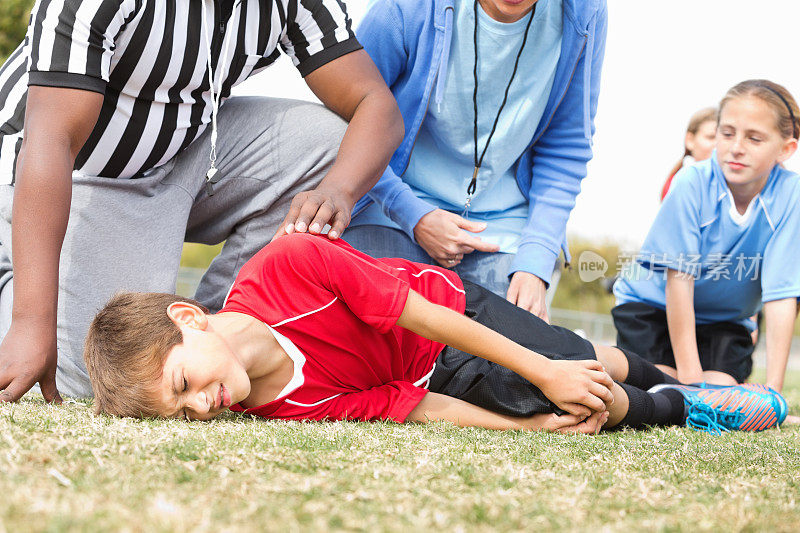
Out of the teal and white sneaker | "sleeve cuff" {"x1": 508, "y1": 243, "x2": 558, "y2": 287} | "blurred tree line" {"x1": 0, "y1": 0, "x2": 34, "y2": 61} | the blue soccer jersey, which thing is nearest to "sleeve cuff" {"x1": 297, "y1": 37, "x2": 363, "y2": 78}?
"sleeve cuff" {"x1": 508, "y1": 243, "x2": 558, "y2": 287}

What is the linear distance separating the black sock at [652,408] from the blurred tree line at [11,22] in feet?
29.0

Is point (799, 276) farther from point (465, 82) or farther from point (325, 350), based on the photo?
point (325, 350)

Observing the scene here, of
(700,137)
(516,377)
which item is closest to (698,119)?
(700,137)

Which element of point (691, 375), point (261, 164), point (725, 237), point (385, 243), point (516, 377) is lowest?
point (691, 375)

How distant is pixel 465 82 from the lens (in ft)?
8.23

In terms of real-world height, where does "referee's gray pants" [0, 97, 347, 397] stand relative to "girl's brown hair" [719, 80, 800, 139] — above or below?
below

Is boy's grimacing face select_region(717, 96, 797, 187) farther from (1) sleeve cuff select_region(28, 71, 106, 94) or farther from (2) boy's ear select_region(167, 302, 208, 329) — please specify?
(1) sleeve cuff select_region(28, 71, 106, 94)

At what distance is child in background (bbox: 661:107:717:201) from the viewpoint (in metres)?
4.41

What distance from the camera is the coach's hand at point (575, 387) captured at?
177 cm

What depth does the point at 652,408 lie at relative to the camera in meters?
2.02

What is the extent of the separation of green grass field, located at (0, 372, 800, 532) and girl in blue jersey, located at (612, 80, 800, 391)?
4.62 feet

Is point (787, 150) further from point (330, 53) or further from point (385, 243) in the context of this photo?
point (330, 53)

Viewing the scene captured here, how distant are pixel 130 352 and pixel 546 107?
1.57m

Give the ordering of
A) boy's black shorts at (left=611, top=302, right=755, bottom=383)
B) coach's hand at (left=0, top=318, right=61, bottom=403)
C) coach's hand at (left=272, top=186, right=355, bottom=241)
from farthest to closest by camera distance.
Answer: boy's black shorts at (left=611, top=302, right=755, bottom=383), coach's hand at (left=272, top=186, right=355, bottom=241), coach's hand at (left=0, top=318, right=61, bottom=403)
